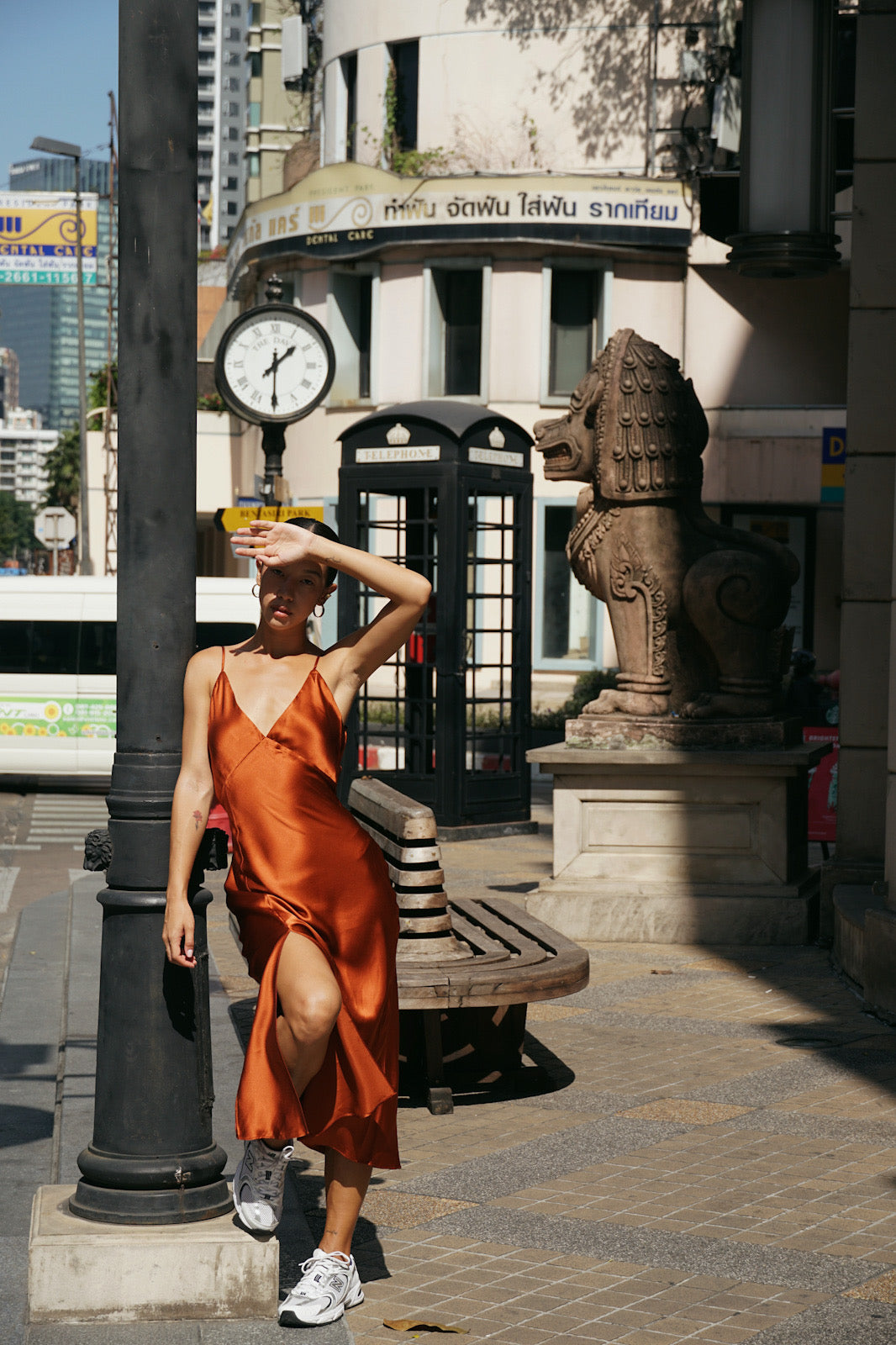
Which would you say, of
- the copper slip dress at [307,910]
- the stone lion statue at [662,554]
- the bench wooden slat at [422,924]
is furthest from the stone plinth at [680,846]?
the copper slip dress at [307,910]

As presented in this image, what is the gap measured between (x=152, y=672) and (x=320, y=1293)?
1.49 meters

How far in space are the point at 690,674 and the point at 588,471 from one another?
1.30 m

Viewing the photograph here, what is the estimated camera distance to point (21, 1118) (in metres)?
5.95

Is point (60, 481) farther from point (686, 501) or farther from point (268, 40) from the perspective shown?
point (686, 501)

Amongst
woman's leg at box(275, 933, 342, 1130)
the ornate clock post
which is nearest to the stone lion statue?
the ornate clock post

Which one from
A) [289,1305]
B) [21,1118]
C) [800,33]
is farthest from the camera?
[800,33]

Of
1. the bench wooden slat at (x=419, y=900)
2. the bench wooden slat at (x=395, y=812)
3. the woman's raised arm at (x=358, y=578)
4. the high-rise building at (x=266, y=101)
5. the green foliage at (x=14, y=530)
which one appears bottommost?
the green foliage at (x=14, y=530)

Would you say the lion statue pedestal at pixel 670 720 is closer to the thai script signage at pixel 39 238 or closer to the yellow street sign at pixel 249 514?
the yellow street sign at pixel 249 514

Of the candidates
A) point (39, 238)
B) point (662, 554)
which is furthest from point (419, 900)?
point (39, 238)

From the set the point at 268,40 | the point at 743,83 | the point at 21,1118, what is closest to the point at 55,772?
the point at 743,83

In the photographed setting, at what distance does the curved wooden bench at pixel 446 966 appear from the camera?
585 centimetres

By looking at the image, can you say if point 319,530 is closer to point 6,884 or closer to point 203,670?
point 203,670

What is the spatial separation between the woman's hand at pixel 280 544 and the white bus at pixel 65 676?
45.6 ft

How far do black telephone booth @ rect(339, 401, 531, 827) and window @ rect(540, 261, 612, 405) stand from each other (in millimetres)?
12460
